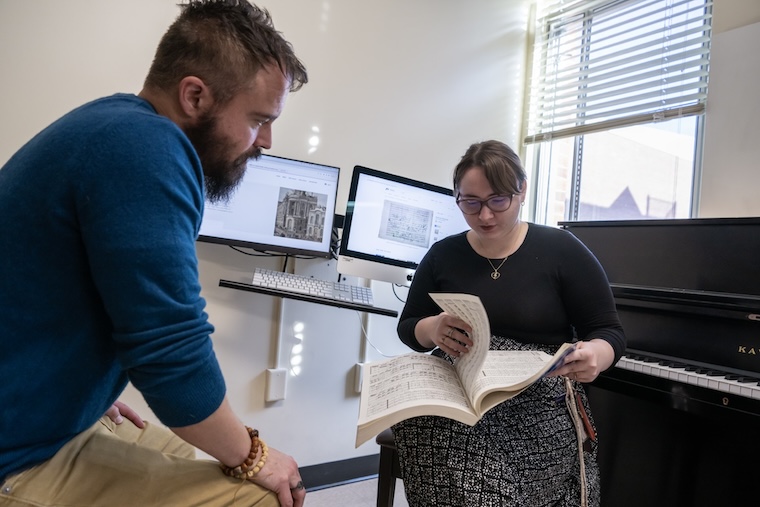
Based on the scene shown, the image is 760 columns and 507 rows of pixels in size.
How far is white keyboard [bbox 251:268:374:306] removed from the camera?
159 centimetres

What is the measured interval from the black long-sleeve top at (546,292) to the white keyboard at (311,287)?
42cm

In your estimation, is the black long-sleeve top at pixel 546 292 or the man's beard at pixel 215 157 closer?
the man's beard at pixel 215 157

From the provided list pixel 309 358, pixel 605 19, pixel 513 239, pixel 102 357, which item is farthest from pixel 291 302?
pixel 605 19

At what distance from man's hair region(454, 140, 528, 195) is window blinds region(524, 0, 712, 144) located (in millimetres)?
1169

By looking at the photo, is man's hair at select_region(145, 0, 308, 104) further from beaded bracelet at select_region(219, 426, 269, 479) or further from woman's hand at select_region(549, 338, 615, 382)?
woman's hand at select_region(549, 338, 615, 382)

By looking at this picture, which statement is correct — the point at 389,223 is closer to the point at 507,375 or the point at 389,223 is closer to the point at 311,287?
the point at 311,287

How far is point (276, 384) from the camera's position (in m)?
1.87

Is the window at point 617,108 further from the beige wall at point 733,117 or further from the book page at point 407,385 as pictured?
the book page at point 407,385

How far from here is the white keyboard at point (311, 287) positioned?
1592 millimetres

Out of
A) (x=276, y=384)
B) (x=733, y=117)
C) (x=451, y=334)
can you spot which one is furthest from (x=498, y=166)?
(x=276, y=384)

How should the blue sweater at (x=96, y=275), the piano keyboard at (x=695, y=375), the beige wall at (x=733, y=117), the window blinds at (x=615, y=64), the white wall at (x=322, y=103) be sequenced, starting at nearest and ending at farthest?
the blue sweater at (x=96, y=275) → the piano keyboard at (x=695, y=375) → the white wall at (x=322, y=103) → the beige wall at (x=733, y=117) → the window blinds at (x=615, y=64)

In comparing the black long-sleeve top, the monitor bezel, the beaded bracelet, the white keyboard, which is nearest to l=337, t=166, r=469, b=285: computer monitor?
the monitor bezel

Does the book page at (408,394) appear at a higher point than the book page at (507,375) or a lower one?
lower

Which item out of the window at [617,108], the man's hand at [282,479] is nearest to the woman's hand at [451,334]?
the man's hand at [282,479]
